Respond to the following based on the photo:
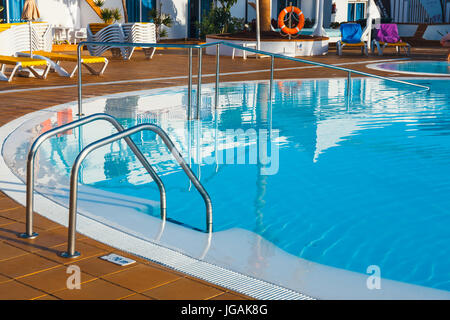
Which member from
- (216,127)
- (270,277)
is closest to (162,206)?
(270,277)

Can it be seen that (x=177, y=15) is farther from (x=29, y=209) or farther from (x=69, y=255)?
(x=69, y=255)

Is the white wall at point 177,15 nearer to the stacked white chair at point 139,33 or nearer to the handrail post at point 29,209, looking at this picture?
the stacked white chair at point 139,33

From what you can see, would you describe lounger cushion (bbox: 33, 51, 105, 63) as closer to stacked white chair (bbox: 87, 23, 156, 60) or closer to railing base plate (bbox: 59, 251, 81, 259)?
stacked white chair (bbox: 87, 23, 156, 60)

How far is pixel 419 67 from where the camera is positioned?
620 inches

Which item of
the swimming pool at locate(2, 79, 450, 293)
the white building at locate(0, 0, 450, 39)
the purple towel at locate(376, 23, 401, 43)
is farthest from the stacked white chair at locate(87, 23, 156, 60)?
the purple towel at locate(376, 23, 401, 43)

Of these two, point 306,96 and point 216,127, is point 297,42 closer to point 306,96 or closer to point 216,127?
point 306,96

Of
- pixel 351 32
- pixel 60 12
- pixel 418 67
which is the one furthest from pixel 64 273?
pixel 60 12

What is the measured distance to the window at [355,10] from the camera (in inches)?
1256

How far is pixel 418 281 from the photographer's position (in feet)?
11.2

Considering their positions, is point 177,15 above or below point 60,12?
above

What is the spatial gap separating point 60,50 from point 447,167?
14835 mm

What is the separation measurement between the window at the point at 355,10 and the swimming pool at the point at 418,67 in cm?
1524

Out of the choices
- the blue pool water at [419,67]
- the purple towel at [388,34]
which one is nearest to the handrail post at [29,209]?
the blue pool water at [419,67]

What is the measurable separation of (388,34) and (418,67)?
14.7ft
